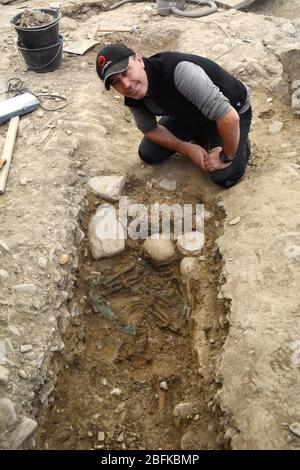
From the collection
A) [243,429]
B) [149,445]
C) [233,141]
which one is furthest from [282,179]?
[149,445]

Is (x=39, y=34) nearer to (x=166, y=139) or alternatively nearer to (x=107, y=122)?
(x=107, y=122)

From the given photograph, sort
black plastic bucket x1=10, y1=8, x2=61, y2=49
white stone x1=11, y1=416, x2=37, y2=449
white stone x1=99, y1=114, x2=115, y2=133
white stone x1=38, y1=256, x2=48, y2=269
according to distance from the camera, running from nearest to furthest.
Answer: white stone x1=11, y1=416, x2=37, y2=449 → white stone x1=38, y1=256, x2=48, y2=269 → white stone x1=99, y1=114, x2=115, y2=133 → black plastic bucket x1=10, y1=8, x2=61, y2=49

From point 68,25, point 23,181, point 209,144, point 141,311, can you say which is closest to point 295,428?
point 141,311

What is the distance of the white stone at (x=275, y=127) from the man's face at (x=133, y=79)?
1589 millimetres

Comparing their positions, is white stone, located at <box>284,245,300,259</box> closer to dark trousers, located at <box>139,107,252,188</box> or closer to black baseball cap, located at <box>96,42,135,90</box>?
dark trousers, located at <box>139,107,252,188</box>

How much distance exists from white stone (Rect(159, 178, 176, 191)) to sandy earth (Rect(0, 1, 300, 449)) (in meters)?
0.04

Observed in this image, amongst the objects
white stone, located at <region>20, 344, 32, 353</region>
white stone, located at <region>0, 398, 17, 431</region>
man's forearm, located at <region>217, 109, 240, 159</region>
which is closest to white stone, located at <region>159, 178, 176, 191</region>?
man's forearm, located at <region>217, 109, 240, 159</region>

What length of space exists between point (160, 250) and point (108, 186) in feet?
2.31

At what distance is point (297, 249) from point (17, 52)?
A: 14.0 feet

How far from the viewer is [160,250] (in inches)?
123

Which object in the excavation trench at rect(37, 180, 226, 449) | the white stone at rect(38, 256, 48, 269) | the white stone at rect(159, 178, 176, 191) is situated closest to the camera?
the excavation trench at rect(37, 180, 226, 449)

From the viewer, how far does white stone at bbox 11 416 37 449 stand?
6.90 feet

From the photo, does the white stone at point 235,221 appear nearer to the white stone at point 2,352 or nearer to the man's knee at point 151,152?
the man's knee at point 151,152

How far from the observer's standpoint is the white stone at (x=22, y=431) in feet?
6.90
